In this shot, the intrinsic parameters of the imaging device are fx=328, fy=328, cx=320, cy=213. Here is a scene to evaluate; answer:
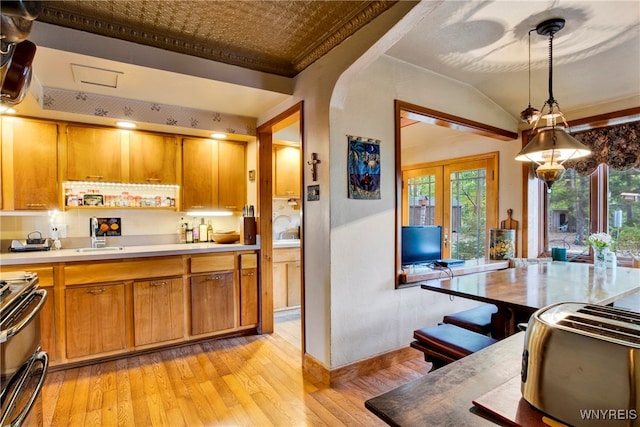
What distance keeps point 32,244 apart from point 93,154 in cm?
99

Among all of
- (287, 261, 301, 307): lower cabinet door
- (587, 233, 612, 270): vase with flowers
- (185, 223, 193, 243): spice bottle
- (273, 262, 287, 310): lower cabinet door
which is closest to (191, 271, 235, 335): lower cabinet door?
(185, 223, 193, 243): spice bottle

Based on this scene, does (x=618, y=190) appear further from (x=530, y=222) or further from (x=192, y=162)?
(x=192, y=162)

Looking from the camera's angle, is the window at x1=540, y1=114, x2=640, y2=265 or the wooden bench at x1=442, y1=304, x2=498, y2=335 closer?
the wooden bench at x1=442, y1=304, x2=498, y2=335

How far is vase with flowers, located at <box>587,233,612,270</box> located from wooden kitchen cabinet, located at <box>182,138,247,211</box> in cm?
347

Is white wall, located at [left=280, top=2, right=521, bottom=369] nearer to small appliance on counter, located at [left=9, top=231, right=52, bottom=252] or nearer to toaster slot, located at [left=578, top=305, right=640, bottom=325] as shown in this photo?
toaster slot, located at [left=578, top=305, right=640, bottom=325]

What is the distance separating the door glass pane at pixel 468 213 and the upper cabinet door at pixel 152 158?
354 cm

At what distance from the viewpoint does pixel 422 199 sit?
497 cm

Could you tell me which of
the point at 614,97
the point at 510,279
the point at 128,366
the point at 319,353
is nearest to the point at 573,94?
the point at 614,97

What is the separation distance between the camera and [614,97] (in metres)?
3.12

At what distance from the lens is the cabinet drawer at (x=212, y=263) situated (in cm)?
325

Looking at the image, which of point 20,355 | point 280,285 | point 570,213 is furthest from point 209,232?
point 570,213

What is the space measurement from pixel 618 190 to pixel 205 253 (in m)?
4.15

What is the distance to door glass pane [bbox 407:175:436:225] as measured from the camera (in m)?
4.79

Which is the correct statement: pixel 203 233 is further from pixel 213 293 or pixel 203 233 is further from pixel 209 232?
pixel 213 293
